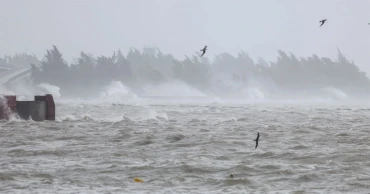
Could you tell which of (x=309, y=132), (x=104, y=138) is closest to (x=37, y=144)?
(x=104, y=138)

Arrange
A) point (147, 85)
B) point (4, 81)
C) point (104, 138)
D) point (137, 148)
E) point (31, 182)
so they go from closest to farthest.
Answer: point (31, 182)
point (137, 148)
point (104, 138)
point (4, 81)
point (147, 85)

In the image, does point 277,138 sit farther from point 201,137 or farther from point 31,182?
point 31,182

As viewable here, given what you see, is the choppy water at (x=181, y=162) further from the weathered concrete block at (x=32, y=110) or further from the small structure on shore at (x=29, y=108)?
the weathered concrete block at (x=32, y=110)

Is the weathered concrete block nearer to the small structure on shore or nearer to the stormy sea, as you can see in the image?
the small structure on shore

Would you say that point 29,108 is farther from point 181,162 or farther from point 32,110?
point 181,162

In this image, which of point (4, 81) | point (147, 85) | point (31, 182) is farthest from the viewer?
point (147, 85)

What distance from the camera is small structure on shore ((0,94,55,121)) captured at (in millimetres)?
35938

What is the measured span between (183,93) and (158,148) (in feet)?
516

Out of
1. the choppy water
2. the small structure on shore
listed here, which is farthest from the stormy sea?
the small structure on shore

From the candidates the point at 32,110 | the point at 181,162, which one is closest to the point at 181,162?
the point at 181,162

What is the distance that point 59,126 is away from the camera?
3306 cm

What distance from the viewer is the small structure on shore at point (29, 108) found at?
35.9m

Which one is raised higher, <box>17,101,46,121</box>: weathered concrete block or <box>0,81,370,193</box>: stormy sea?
<box>17,101,46,121</box>: weathered concrete block

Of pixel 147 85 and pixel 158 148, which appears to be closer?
pixel 158 148
